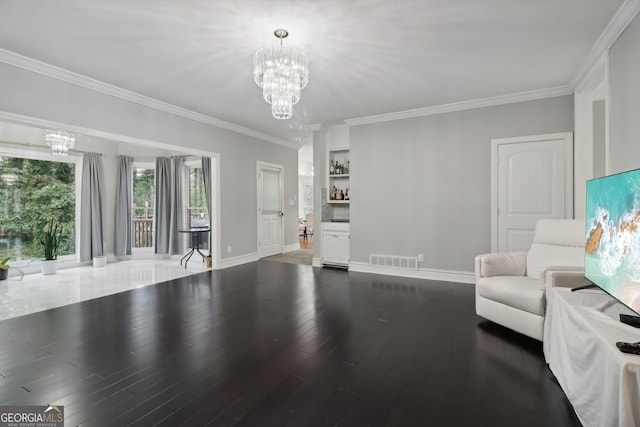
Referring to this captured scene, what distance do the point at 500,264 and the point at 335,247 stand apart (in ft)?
10.1

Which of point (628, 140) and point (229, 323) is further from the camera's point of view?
point (229, 323)

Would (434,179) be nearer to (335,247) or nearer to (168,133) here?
(335,247)

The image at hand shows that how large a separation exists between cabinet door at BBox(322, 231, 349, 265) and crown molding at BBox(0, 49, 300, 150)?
109 inches

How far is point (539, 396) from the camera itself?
74.1 inches

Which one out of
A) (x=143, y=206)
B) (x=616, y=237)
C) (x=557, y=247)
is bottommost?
(x=557, y=247)

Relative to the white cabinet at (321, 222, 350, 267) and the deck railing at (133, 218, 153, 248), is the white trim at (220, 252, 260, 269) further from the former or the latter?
the deck railing at (133, 218, 153, 248)

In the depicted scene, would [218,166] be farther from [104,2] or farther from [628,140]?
[628,140]

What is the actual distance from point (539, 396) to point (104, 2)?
13.4ft

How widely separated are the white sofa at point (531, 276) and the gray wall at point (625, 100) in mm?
773

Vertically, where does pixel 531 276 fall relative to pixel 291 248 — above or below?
above

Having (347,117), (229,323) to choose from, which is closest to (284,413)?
(229,323)

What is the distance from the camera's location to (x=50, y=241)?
5.42m

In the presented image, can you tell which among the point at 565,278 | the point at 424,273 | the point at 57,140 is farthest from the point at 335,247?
the point at 57,140

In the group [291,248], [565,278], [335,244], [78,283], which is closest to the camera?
[565,278]
